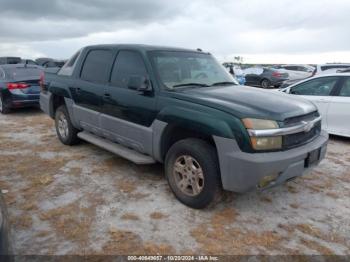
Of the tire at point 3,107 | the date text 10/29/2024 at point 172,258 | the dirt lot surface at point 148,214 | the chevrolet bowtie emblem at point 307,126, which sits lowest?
the date text 10/29/2024 at point 172,258

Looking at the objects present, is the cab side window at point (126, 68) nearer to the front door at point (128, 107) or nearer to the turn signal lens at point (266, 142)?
the front door at point (128, 107)

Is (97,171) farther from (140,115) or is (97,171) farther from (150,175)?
(140,115)

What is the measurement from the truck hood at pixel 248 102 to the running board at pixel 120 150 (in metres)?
0.96

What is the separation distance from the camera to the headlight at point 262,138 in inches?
121

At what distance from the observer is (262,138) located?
122 inches

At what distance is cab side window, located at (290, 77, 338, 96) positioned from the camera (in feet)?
22.4

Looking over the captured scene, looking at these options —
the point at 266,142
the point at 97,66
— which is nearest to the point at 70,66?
the point at 97,66

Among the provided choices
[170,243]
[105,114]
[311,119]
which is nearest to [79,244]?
[170,243]

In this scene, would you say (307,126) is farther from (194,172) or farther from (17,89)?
(17,89)

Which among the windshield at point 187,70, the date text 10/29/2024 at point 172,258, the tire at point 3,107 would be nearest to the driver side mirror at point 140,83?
the windshield at point 187,70

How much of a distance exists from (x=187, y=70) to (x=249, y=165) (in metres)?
1.84

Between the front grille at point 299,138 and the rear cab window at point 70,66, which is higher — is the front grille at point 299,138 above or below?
below

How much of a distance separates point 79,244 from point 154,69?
2.23m

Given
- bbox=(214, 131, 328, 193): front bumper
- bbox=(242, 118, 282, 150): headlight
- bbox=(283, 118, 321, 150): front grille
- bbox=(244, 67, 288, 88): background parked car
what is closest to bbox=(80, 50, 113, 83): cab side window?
bbox=(214, 131, 328, 193): front bumper
